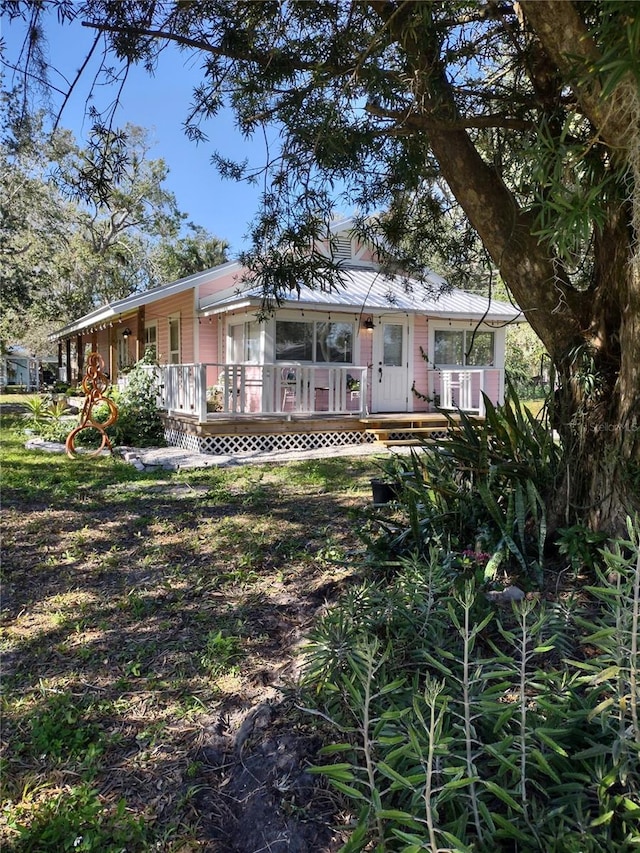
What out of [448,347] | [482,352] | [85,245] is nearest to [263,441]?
[448,347]

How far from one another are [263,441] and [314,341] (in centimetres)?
Result: 301

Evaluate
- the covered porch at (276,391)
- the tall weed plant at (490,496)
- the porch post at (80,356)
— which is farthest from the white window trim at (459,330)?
the porch post at (80,356)

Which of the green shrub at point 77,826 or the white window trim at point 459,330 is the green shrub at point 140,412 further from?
the green shrub at point 77,826

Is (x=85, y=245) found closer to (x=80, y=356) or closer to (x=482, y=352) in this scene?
(x=80, y=356)

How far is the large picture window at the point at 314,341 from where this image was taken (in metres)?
12.2

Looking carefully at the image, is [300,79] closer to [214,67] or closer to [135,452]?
[214,67]

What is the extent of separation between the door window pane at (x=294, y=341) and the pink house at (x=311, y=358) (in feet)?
0.07

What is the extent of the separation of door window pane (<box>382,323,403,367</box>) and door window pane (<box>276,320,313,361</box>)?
2112 millimetres

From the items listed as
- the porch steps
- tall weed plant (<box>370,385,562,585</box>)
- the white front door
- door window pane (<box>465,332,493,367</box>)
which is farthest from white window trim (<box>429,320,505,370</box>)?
tall weed plant (<box>370,385,562,585</box>)

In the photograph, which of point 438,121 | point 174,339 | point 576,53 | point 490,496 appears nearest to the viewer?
point 576,53

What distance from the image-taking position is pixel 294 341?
12.3m

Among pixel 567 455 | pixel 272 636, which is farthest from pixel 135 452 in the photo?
pixel 567 455

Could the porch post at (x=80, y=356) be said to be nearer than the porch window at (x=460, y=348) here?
No

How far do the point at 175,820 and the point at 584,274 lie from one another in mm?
3747
